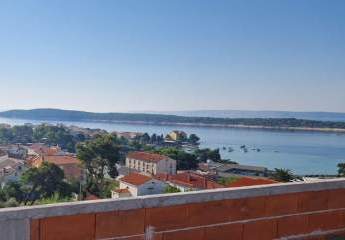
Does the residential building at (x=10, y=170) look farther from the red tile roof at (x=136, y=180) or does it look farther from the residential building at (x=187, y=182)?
the residential building at (x=187, y=182)

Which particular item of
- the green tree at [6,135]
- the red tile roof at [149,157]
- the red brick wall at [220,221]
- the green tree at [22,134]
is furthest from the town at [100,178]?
the green tree at [22,134]

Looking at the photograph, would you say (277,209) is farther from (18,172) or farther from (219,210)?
(18,172)

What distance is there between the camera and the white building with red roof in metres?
53.0

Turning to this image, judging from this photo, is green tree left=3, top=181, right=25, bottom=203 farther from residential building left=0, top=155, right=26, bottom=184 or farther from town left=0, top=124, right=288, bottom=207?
residential building left=0, top=155, right=26, bottom=184

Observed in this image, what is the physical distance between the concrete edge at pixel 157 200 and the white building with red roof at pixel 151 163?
48410mm

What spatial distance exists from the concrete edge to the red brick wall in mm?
27

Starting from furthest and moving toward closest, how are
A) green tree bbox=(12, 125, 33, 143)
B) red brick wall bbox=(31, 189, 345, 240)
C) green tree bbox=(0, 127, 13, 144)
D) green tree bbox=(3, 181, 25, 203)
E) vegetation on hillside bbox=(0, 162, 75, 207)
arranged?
green tree bbox=(12, 125, 33, 143) → green tree bbox=(0, 127, 13, 144) → vegetation on hillside bbox=(0, 162, 75, 207) → green tree bbox=(3, 181, 25, 203) → red brick wall bbox=(31, 189, 345, 240)

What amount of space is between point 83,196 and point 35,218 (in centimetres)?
3066

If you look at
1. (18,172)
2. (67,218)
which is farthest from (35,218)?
(18,172)

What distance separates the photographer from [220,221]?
9.62ft

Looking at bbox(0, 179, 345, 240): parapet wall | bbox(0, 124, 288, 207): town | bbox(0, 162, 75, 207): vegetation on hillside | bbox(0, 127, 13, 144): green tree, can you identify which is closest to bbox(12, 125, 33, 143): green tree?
bbox(0, 127, 13, 144): green tree

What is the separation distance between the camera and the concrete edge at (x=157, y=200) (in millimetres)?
2357

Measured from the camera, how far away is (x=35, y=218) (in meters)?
2.37

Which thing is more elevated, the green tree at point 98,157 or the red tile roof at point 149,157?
the green tree at point 98,157
